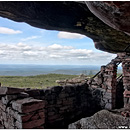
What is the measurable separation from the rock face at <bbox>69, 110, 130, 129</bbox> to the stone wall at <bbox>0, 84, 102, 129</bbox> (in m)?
1.27

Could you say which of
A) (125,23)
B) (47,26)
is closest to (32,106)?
(125,23)

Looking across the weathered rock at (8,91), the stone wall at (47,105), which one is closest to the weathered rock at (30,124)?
the stone wall at (47,105)

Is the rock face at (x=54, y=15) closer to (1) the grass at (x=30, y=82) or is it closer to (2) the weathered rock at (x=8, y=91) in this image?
(2) the weathered rock at (x=8, y=91)

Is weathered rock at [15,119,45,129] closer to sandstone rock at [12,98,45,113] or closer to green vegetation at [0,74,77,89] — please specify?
sandstone rock at [12,98,45,113]

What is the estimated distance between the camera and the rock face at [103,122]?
516 cm

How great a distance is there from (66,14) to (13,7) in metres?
2.52

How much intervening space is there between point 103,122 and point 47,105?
2.57 meters

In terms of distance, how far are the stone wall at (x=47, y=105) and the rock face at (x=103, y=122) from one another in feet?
4.16

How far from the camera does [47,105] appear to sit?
6215 mm

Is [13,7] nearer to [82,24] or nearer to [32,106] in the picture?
[82,24]

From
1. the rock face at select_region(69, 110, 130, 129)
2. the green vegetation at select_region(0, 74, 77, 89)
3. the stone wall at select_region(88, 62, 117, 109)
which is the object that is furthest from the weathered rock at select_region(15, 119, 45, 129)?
the green vegetation at select_region(0, 74, 77, 89)

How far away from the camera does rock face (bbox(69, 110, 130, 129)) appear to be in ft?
16.9

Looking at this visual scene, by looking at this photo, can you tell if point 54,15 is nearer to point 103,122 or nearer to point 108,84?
point 108,84

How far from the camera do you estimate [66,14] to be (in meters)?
6.69
